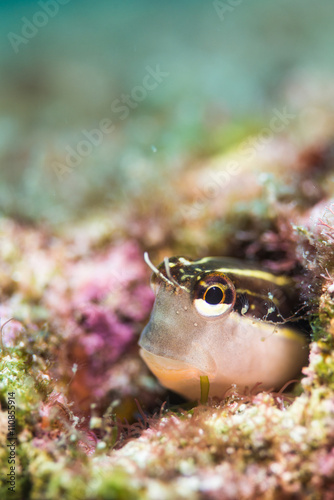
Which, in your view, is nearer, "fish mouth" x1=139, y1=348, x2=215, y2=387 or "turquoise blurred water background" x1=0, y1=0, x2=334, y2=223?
"fish mouth" x1=139, y1=348, x2=215, y2=387

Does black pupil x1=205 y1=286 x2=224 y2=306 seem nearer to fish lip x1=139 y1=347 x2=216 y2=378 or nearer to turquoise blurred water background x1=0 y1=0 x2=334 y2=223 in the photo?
fish lip x1=139 y1=347 x2=216 y2=378

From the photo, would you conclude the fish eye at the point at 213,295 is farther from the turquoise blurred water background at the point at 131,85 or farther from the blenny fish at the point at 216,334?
the turquoise blurred water background at the point at 131,85

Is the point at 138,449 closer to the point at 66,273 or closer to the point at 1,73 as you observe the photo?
the point at 66,273

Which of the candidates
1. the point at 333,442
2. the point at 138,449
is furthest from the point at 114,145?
the point at 333,442

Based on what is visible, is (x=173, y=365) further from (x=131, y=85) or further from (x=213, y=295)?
(x=131, y=85)

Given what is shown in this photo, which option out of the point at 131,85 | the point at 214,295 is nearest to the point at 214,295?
the point at 214,295

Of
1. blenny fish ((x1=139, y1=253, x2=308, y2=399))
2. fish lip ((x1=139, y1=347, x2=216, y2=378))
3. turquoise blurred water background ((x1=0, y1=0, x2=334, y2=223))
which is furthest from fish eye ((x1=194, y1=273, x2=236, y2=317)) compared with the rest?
turquoise blurred water background ((x1=0, y1=0, x2=334, y2=223))

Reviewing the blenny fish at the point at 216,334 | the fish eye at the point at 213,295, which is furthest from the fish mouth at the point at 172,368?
the fish eye at the point at 213,295

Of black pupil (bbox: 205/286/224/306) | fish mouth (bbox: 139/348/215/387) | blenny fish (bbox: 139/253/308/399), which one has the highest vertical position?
black pupil (bbox: 205/286/224/306)
